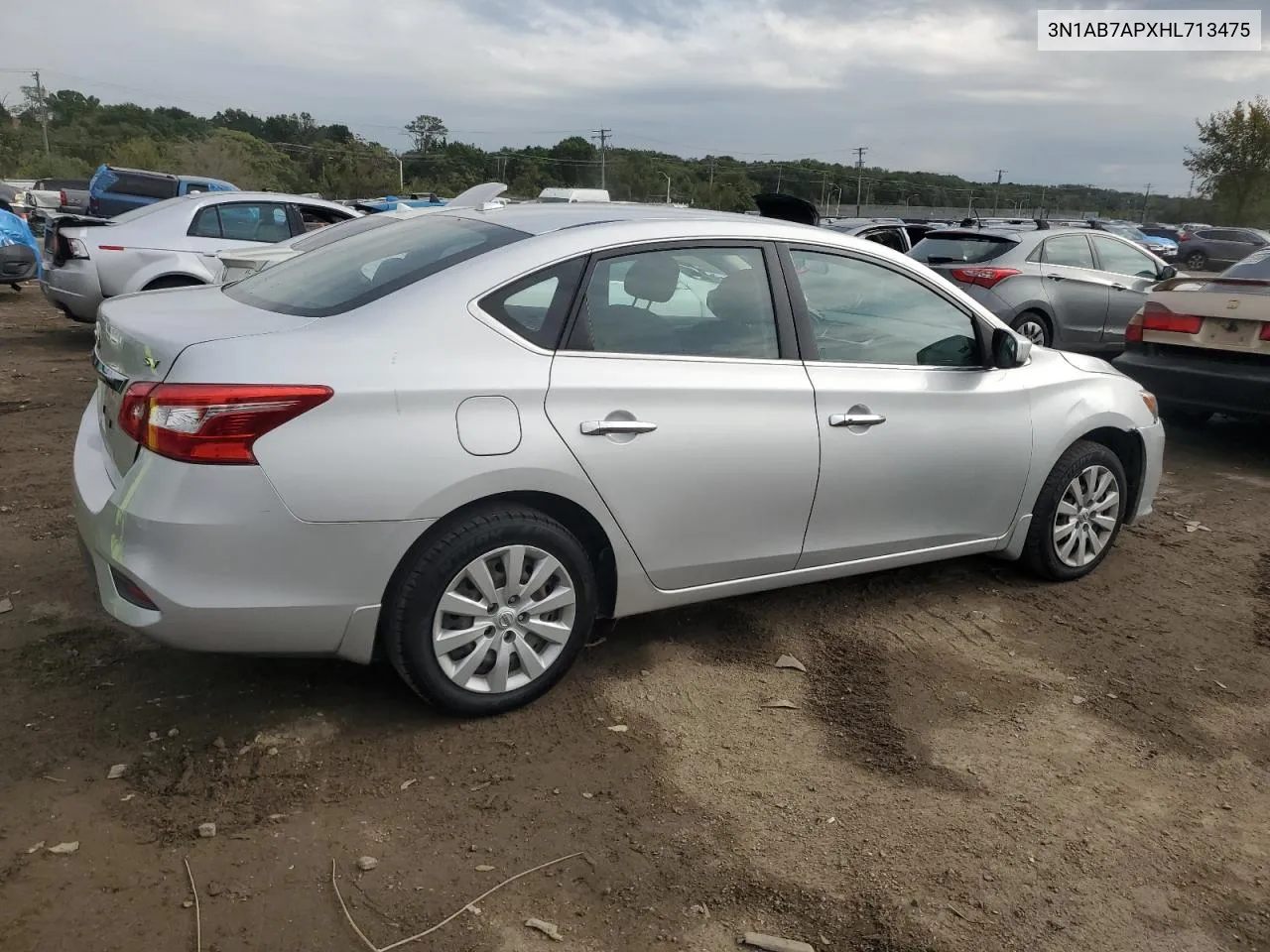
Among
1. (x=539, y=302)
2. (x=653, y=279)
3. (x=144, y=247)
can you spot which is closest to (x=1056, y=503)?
(x=653, y=279)

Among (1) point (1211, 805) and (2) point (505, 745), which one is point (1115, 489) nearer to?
(1) point (1211, 805)

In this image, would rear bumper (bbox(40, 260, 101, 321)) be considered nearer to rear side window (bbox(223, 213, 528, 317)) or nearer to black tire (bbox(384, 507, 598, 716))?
rear side window (bbox(223, 213, 528, 317))

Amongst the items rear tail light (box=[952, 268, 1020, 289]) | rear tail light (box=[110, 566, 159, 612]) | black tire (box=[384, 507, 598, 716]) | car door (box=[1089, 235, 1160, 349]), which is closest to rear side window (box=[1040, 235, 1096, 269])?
car door (box=[1089, 235, 1160, 349])

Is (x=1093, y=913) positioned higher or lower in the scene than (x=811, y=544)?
lower

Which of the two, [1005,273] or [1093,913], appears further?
[1005,273]

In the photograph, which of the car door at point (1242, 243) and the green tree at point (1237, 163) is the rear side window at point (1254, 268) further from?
the green tree at point (1237, 163)

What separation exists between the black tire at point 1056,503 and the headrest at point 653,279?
209 centimetres

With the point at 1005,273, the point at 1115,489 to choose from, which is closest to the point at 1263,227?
the point at 1005,273

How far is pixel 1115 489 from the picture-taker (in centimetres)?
493

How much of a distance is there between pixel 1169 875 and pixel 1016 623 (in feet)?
5.53

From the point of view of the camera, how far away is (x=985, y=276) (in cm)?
1047

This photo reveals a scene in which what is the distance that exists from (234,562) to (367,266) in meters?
1.22

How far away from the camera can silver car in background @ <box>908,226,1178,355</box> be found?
10445 mm

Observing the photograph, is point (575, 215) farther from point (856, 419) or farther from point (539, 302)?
point (856, 419)
